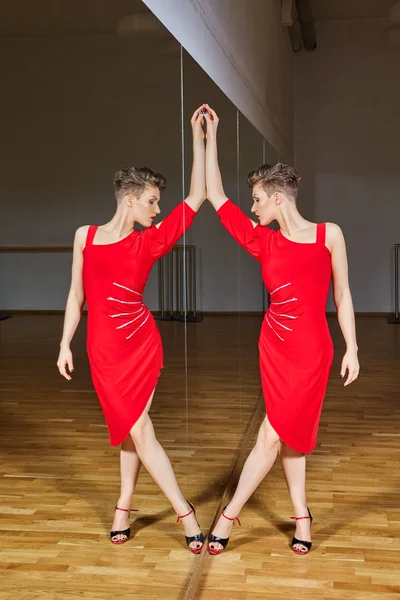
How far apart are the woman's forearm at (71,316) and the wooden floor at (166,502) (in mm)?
30

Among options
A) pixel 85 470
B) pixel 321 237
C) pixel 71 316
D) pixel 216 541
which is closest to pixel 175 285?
pixel 321 237

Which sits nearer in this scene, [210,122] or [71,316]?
[71,316]

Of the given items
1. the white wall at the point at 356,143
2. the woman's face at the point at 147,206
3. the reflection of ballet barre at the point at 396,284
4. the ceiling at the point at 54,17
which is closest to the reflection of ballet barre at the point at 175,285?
the woman's face at the point at 147,206

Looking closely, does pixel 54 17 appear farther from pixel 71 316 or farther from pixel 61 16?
pixel 71 316

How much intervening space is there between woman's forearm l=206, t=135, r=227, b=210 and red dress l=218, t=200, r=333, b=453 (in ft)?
0.11

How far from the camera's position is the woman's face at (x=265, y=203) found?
9.66ft

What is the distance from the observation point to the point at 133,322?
2.59 m

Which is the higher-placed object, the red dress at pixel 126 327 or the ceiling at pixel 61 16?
the ceiling at pixel 61 16

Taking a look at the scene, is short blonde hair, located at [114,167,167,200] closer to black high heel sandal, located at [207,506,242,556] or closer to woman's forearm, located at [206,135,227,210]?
woman's forearm, located at [206,135,227,210]

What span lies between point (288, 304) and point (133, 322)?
614 millimetres

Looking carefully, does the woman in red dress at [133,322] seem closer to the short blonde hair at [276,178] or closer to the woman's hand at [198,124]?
the woman's hand at [198,124]

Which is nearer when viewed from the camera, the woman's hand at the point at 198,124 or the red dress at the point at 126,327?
the red dress at the point at 126,327

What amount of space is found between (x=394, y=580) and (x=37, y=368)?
1.58 metres

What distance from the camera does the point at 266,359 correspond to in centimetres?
298
